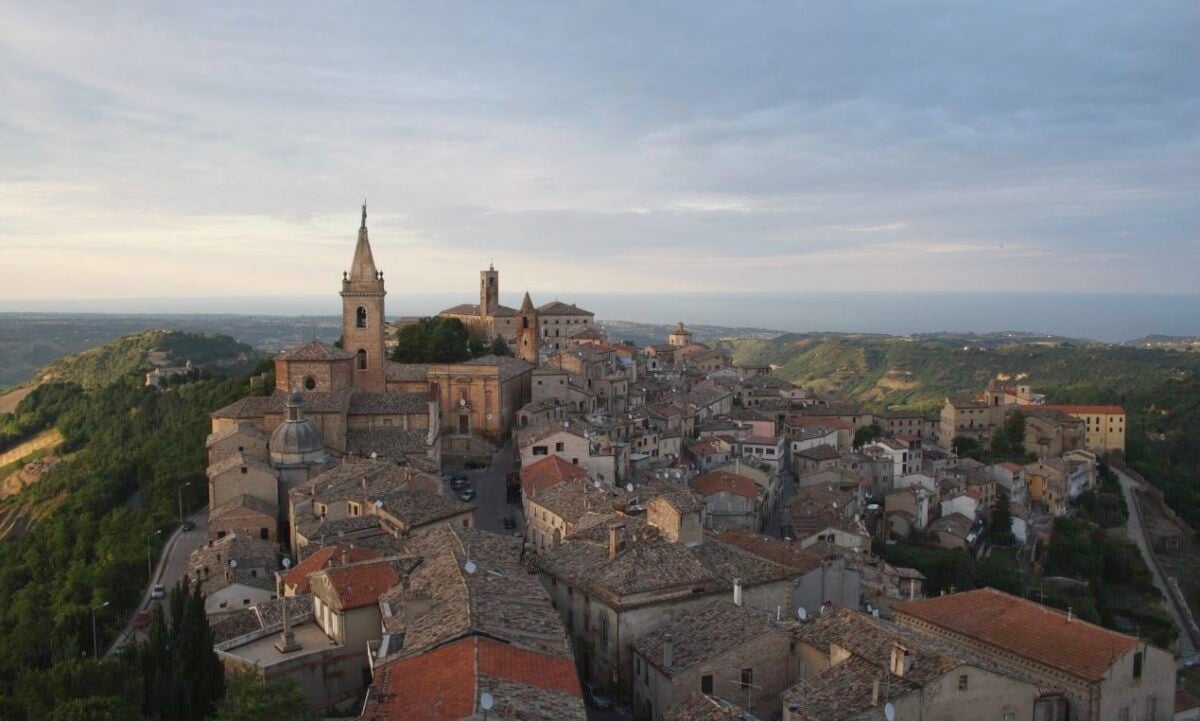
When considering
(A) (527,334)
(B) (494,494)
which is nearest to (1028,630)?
(B) (494,494)

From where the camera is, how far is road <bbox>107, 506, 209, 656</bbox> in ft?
90.5

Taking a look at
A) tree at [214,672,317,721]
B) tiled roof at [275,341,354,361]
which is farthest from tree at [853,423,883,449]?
tree at [214,672,317,721]

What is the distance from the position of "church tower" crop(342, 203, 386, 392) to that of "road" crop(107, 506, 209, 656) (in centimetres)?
1094

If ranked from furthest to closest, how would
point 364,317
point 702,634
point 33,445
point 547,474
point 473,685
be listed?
1. point 33,445
2. point 364,317
3. point 547,474
4. point 702,634
5. point 473,685

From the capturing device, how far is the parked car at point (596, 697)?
1970 cm

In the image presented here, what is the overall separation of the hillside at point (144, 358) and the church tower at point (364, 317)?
70847 millimetres

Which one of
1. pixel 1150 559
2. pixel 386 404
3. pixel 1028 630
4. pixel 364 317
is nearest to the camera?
pixel 1028 630

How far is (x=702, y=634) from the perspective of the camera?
62.1ft

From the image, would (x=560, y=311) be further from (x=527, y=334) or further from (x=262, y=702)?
(x=262, y=702)

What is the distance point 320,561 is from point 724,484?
2076 centimetres

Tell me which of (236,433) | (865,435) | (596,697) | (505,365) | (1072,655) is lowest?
(865,435)

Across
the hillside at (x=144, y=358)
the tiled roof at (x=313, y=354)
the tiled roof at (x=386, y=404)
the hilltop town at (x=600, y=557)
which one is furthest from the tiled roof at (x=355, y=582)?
the hillside at (x=144, y=358)

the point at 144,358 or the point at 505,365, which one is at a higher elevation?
the point at 505,365

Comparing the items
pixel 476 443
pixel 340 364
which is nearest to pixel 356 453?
pixel 340 364
